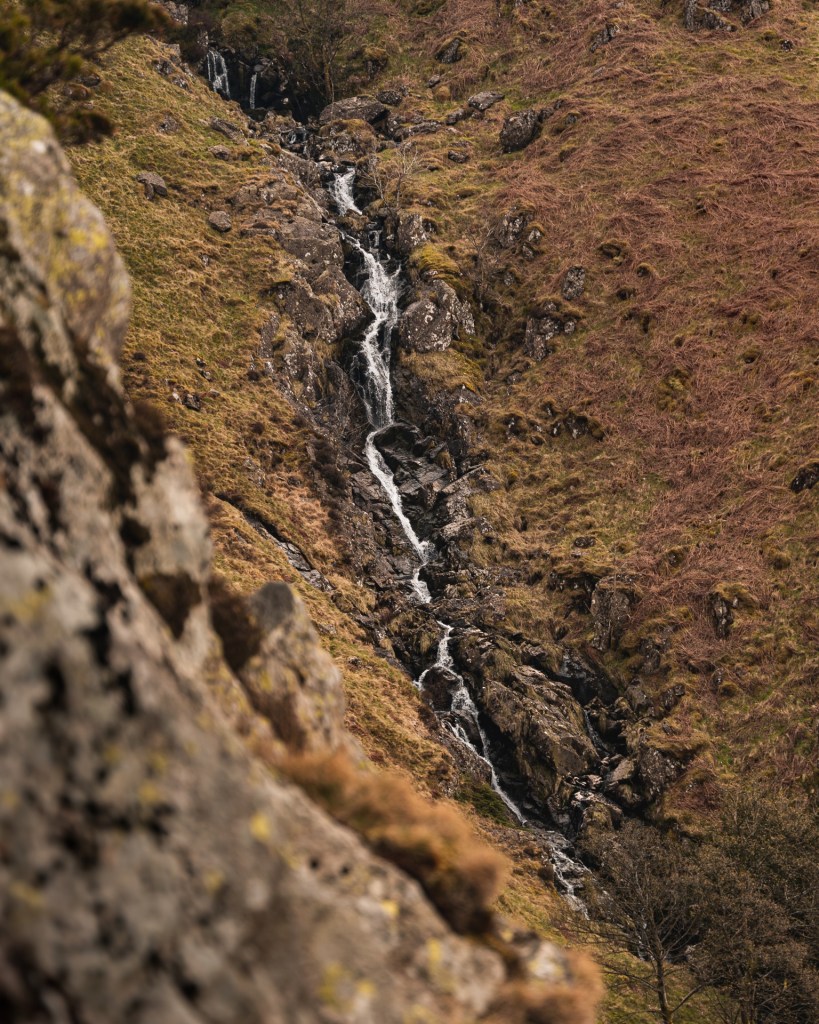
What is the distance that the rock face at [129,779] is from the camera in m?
6.73

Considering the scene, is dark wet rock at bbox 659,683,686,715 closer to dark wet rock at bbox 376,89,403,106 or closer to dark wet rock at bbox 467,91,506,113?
dark wet rock at bbox 467,91,506,113

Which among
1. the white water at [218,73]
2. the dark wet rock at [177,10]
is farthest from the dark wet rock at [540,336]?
the dark wet rock at [177,10]

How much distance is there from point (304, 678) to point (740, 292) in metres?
60.5

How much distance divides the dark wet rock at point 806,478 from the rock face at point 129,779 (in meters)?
43.9

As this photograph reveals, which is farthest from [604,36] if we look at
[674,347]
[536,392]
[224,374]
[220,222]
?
[224,374]

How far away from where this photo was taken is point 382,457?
195 feet

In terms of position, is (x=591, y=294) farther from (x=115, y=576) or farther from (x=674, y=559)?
(x=115, y=576)

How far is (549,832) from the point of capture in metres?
39.2

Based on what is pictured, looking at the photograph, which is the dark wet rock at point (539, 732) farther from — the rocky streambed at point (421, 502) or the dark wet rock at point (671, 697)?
the dark wet rock at point (671, 697)

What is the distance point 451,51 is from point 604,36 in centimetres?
1904

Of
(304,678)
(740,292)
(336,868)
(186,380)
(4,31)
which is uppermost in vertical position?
(4,31)

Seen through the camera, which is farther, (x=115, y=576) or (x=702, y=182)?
(x=702, y=182)

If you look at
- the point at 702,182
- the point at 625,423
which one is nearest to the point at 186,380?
the point at 625,423

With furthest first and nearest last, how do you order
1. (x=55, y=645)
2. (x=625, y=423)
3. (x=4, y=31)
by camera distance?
(x=625, y=423) → (x=4, y=31) → (x=55, y=645)
